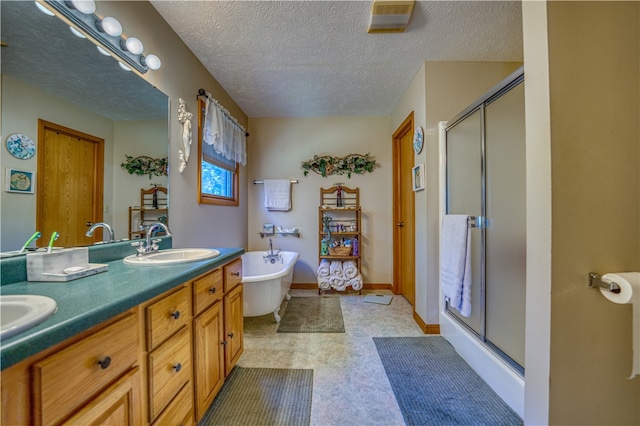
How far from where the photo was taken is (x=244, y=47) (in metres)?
1.90

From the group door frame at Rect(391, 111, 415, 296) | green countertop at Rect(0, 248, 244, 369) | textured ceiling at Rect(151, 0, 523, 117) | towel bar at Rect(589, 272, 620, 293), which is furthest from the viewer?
door frame at Rect(391, 111, 415, 296)

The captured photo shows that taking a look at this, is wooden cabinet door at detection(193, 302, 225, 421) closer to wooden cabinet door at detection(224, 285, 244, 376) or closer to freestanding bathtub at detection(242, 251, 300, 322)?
wooden cabinet door at detection(224, 285, 244, 376)

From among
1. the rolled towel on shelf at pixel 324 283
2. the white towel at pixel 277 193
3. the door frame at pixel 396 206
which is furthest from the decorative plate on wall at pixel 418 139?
the rolled towel on shelf at pixel 324 283

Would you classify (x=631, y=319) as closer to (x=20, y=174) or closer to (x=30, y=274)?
(x=30, y=274)

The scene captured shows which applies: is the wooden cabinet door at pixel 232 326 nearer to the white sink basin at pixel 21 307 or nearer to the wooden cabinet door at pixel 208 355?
the wooden cabinet door at pixel 208 355

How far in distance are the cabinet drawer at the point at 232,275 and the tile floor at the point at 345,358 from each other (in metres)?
0.64

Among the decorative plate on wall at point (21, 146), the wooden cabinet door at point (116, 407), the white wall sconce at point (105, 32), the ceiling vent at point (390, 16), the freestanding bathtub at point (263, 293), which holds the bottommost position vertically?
the freestanding bathtub at point (263, 293)

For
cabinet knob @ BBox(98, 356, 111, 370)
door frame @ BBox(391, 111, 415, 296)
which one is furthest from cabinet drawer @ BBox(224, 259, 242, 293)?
door frame @ BBox(391, 111, 415, 296)

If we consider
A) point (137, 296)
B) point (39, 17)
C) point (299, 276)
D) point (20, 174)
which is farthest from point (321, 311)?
point (39, 17)

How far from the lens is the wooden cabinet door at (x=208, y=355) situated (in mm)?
1116

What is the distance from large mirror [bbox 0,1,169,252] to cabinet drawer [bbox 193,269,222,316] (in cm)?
58

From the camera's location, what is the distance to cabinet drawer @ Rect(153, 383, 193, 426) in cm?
88

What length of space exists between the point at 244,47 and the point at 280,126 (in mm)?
1460

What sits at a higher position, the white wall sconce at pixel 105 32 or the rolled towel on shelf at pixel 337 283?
the white wall sconce at pixel 105 32
